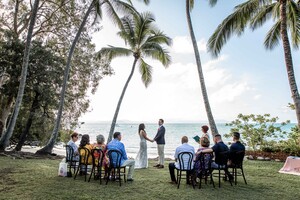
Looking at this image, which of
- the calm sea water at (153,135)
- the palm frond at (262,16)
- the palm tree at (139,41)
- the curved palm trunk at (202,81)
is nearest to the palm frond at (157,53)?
the palm tree at (139,41)

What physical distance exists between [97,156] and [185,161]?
2.35m

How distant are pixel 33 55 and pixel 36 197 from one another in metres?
10.8

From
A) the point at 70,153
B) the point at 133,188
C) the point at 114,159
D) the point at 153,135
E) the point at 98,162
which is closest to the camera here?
the point at 133,188

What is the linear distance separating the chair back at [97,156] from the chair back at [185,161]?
1.95 meters

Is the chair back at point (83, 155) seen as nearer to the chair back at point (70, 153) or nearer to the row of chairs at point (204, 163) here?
the chair back at point (70, 153)

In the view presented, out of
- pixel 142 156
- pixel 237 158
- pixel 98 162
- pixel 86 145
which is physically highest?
pixel 86 145

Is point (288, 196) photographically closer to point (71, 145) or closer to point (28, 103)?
point (71, 145)

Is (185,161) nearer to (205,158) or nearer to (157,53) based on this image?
(205,158)

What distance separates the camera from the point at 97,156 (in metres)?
6.67

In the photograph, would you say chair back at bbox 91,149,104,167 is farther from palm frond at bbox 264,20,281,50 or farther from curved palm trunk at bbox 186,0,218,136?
palm frond at bbox 264,20,281,50

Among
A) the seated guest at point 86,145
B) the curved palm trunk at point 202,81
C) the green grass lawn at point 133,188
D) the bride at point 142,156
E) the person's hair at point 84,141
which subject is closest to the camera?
the green grass lawn at point 133,188

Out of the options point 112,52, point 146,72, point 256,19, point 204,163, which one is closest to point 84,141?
point 204,163

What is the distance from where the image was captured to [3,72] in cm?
1359

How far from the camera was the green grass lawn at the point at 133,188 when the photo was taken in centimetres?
510
